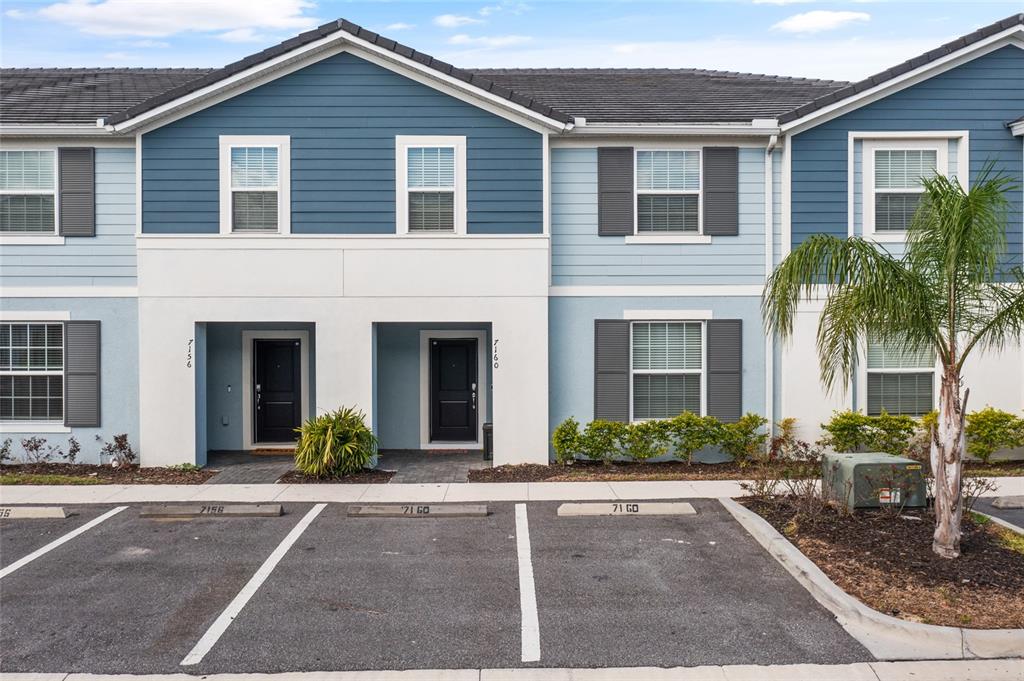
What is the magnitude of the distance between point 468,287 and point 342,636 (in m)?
6.93

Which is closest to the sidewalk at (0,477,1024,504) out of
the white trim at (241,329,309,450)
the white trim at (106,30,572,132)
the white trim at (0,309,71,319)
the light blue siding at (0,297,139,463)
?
the light blue siding at (0,297,139,463)

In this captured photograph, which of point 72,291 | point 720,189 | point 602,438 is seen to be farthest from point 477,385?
point 72,291

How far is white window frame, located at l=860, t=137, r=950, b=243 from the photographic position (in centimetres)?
1232

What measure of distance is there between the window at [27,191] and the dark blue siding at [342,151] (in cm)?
177

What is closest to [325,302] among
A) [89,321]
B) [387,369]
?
[387,369]

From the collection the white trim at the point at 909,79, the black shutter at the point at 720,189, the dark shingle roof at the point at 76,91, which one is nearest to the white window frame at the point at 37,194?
the dark shingle roof at the point at 76,91

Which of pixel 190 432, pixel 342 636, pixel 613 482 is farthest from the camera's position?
pixel 190 432

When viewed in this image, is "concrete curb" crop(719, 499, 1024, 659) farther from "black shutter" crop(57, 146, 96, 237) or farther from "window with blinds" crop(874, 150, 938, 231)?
"black shutter" crop(57, 146, 96, 237)

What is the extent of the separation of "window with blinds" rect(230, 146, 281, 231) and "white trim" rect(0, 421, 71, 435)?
4.42 metres

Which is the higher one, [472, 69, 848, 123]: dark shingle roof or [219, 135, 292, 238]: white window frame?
[472, 69, 848, 123]: dark shingle roof

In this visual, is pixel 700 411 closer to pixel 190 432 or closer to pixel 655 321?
pixel 655 321

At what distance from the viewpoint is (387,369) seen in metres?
13.4

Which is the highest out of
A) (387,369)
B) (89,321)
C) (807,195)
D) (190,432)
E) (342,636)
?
(807,195)

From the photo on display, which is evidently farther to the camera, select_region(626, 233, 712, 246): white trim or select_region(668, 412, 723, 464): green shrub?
select_region(626, 233, 712, 246): white trim
